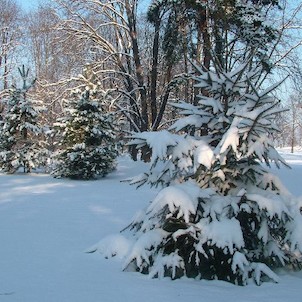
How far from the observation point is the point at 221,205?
4512mm

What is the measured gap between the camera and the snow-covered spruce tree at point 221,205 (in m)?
4.27

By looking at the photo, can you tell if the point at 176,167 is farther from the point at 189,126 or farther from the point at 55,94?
the point at 55,94

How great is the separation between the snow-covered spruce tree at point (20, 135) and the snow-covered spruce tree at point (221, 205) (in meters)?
A: 12.5

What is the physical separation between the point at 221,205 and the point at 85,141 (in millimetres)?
11539

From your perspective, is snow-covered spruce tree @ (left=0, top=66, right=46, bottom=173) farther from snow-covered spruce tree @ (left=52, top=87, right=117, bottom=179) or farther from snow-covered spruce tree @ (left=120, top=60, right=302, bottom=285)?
snow-covered spruce tree @ (left=120, top=60, right=302, bottom=285)

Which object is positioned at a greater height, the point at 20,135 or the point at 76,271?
the point at 20,135

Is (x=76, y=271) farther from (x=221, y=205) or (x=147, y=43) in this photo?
(x=147, y=43)

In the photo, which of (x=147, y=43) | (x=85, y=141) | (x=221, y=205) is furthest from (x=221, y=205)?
(x=147, y=43)

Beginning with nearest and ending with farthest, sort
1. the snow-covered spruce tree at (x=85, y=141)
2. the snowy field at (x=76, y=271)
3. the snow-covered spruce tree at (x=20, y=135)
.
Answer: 1. the snowy field at (x=76, y=271)
2. the snow-covered spruce tree at (x=85, y=141)
3. the snow-covered spruce tree at (x=20, y=135)

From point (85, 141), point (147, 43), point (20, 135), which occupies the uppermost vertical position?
point (147, 43)

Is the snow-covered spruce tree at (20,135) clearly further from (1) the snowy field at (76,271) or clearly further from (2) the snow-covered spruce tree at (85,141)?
(1) the snowy field at (76,271)

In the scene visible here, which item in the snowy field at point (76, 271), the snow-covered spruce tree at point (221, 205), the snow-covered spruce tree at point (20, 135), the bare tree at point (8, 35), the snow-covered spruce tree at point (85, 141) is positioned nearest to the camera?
the snowy field at point (76, 271)

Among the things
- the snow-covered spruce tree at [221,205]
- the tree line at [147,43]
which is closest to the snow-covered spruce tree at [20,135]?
the tree line at [147,43]

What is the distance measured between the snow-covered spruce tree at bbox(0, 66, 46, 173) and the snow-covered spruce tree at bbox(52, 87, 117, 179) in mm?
1394
